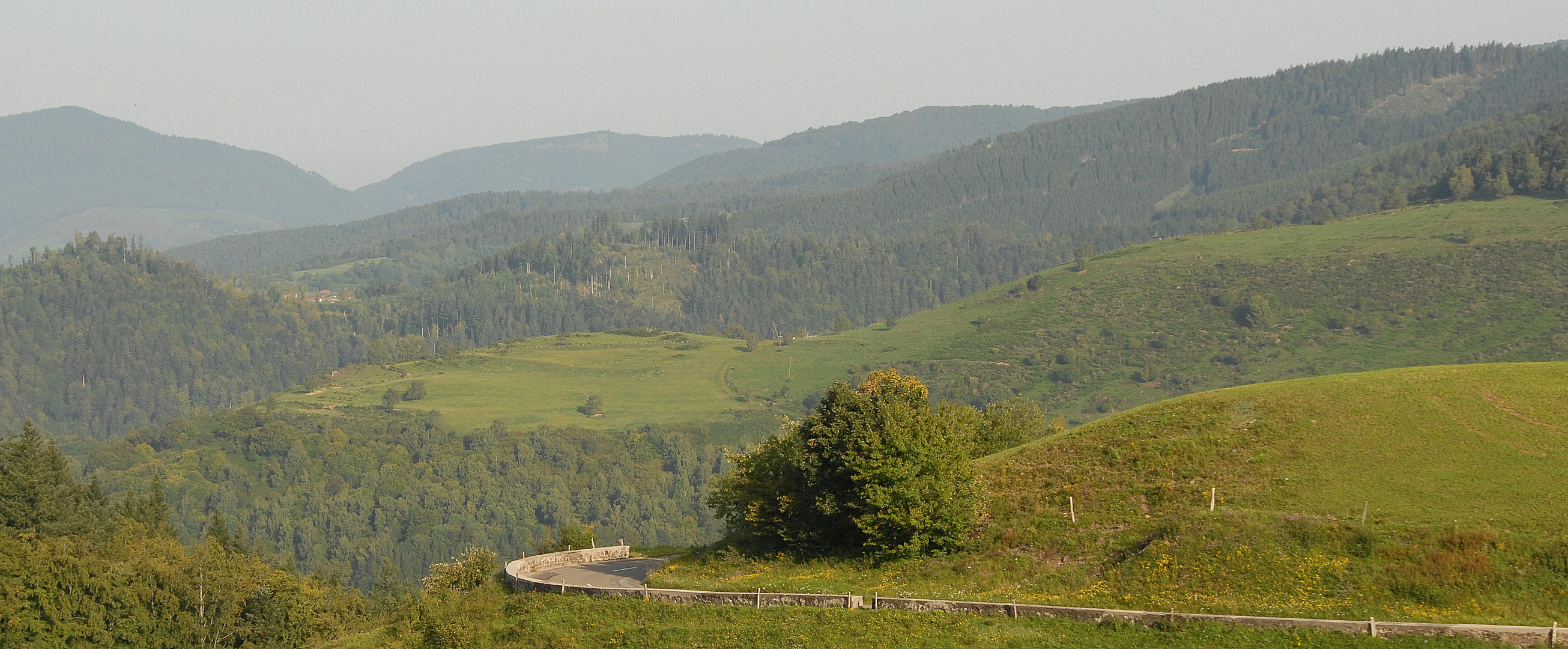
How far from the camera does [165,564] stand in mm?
83562

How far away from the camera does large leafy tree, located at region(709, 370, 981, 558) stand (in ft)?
174

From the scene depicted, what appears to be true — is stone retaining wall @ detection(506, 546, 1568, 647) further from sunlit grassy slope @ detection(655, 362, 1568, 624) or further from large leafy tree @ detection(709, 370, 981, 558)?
large leafy tree @ detection(709, 370, 981, 558)

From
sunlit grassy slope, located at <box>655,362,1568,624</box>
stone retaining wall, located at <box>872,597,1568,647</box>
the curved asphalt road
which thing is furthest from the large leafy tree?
stone retaining wall, located at <box>872,597,1568,647</box>

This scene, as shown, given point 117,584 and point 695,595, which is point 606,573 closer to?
point 695,595

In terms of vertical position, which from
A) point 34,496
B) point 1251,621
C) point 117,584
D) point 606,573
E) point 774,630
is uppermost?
point 1251,621

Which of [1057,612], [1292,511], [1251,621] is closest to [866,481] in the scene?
[1057,612]

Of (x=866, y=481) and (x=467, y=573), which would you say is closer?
(x=866, y=481)

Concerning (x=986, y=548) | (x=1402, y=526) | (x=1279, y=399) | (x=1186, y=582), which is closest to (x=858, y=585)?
(x=986, y=548)

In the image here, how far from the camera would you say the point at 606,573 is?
60125mm

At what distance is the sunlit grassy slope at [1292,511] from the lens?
4241 cm

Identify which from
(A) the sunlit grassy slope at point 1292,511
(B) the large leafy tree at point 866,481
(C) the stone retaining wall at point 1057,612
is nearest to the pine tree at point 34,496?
(C) the stone retaining wall at point 1057,612

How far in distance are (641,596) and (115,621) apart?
4554 cm

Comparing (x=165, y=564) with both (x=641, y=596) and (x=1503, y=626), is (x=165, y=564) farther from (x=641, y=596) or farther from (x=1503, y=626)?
(x=1503, y=626)

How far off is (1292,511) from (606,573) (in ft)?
103
